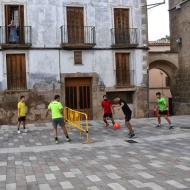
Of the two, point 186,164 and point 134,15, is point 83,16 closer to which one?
point 134,15

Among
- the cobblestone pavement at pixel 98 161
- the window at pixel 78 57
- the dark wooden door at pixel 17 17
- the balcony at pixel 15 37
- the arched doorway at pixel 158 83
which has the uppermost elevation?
the dark wooden door at pixel 17 17

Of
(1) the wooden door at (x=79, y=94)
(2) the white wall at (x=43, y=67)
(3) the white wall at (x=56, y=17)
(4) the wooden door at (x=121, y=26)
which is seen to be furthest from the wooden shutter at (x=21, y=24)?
(4) the wooden door at (x=121, y=26)

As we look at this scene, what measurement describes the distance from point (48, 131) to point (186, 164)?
27.9 ft

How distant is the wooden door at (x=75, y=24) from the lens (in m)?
20.8

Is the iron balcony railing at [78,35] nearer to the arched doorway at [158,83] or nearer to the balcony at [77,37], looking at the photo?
the balcony at [77,37]

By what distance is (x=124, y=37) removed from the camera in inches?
856

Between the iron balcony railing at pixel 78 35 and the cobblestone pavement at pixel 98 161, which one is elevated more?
the iron balcony railing at pixel 78 35

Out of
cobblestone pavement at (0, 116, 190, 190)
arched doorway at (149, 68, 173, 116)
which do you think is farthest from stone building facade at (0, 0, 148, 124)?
arched doorway at (149, 68, 173, 116)

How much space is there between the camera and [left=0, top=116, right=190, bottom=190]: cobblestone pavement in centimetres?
805

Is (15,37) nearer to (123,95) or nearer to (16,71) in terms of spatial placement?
(16,71)

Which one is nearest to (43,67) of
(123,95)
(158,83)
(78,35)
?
(78,35)

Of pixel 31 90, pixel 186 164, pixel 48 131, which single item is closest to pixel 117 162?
pixel 186 164

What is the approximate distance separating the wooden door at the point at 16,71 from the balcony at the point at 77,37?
7.61 feet

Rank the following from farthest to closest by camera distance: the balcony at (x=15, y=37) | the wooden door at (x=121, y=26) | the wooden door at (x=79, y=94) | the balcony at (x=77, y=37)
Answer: the wooden door at (x=121, y=26) → the wooden door at (x=79, y=94) → the balcony at (x=77, y=37) → the balcony at (x=15, y=37)
